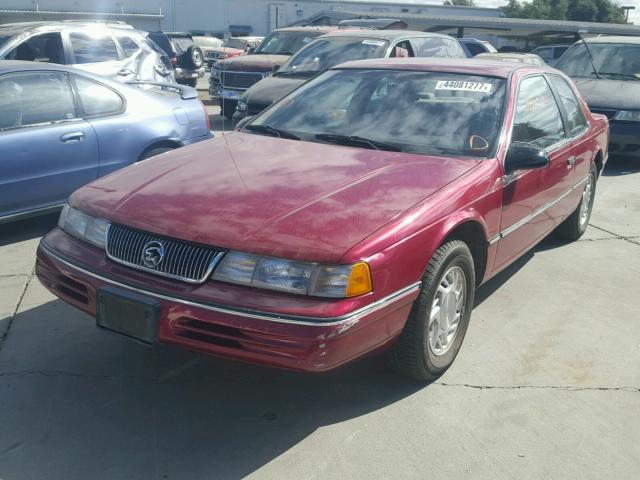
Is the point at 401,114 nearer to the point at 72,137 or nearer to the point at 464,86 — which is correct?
the point at 464,86

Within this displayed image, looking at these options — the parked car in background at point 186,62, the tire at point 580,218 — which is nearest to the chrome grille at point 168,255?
the tire at point 580,218

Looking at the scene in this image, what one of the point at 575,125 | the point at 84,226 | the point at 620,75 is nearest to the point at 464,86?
the point at 575,125

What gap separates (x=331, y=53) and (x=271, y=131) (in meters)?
5.90

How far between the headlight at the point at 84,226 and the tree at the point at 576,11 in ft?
239

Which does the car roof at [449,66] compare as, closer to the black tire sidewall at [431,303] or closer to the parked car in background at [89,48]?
the black tire sidewall at [431,303]

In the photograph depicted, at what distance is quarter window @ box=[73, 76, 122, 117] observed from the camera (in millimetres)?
5914

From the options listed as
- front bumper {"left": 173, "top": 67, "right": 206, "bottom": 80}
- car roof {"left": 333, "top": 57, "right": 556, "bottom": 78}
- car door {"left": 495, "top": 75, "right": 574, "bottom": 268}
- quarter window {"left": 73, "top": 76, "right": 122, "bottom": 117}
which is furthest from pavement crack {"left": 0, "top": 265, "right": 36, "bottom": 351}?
front bumper {"left": 173, "top": 67, "right": 206, "bottom": 80}

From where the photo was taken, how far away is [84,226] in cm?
343

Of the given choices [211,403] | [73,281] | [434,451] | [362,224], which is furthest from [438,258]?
[73,281]

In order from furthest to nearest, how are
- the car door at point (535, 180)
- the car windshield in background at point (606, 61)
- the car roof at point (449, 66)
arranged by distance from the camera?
the car windshield in background at point (606, 61), the car roof at point (449, 66), the car door at point (535, 180)

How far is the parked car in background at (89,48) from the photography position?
360 inches

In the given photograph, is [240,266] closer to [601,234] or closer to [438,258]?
[438,258]

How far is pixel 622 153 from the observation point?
9.09 m

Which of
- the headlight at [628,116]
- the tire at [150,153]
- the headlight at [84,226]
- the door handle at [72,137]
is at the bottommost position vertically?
the tire at [150,153]
